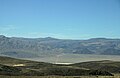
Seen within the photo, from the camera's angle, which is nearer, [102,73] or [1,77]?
[1,77]

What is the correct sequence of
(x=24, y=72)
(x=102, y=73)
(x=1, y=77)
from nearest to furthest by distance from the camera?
(x=1, y=77), (x=24, y=72), (x=102, y=73)

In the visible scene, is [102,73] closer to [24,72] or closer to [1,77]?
[24,72]

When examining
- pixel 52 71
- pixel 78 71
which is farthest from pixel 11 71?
pixel 78 71

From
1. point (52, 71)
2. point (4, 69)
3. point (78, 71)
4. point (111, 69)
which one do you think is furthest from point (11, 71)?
Result: point (111, 69)

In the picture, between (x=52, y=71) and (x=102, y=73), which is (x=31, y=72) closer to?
(x=52, y=71)

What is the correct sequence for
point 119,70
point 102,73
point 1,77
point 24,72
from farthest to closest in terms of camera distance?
point 119,70, point 102,73, point 24,72, point 1,77

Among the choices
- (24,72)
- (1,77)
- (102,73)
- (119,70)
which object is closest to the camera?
(1,77)

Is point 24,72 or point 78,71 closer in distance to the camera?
point 24,72

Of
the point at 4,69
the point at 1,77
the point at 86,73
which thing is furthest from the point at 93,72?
the point at 1,77

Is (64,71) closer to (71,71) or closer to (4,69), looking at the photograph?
(71,71)
